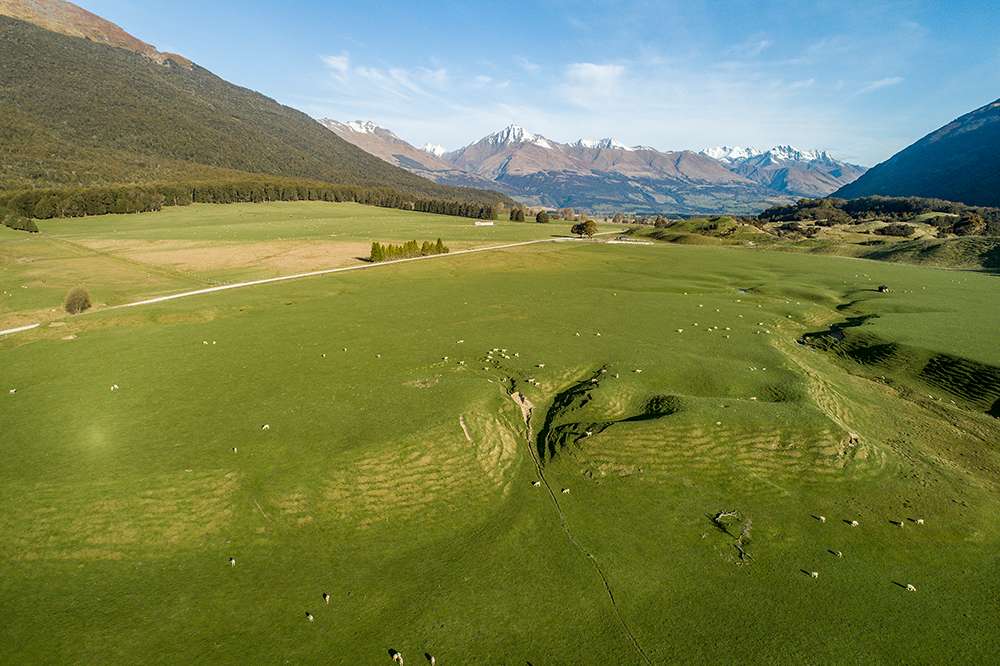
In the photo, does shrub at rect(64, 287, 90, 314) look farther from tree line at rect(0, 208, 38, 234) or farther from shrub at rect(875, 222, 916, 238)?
shrub at rect(875, 222, 916, 238)

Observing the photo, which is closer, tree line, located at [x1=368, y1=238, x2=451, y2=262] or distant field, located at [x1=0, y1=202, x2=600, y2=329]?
distant field, located at [x1=0, y1=202, x2=600, y2=329]

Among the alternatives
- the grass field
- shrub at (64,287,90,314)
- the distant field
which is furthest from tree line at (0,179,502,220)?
the grass field

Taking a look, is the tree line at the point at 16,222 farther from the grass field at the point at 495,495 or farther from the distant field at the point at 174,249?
the grass field at the point at 495,495

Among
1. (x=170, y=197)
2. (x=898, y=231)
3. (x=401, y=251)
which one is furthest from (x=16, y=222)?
(x=898, y=231)

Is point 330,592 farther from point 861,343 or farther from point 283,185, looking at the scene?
point 283,185

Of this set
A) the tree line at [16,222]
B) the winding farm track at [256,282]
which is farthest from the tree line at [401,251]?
the tree line at [16,222]
